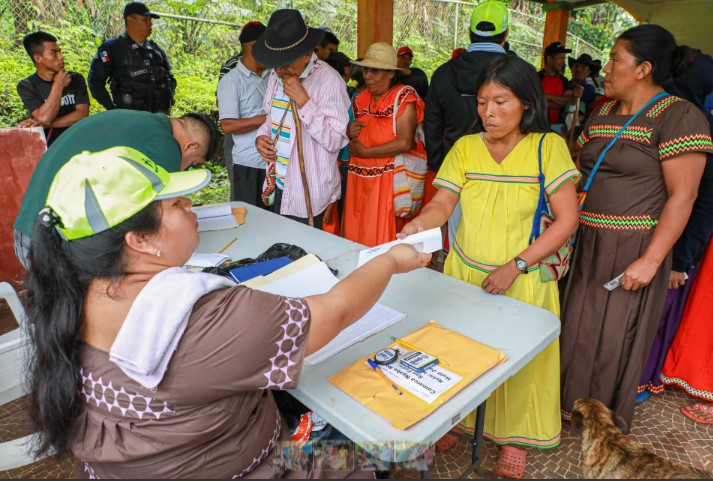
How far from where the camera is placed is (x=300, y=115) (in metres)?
2.70

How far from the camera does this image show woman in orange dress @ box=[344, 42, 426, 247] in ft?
10.5

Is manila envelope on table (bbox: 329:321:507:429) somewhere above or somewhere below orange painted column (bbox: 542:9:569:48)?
below

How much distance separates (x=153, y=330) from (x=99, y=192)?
302 mm

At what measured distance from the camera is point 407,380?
1175 mm

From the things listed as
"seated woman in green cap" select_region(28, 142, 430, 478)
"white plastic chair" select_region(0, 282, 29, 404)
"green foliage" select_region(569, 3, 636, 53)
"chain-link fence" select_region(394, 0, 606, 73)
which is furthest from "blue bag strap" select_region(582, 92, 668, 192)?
"green foliage" select_region(569, 3, 636, 53)

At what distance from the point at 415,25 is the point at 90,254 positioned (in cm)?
1029

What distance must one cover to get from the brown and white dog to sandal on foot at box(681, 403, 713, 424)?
130 cm

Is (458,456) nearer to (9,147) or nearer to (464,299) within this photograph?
(464,299)

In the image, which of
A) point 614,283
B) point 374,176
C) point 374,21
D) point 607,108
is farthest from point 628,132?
point 374,21

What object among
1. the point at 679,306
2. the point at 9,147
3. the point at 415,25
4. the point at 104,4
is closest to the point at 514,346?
the point at 679,306

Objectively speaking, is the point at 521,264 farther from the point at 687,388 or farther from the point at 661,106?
the point at 687,388

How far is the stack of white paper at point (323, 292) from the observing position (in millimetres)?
1345

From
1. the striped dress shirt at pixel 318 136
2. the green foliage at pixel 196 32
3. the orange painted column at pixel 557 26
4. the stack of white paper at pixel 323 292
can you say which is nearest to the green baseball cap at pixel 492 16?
the striped dress shirt at pixel 318 136

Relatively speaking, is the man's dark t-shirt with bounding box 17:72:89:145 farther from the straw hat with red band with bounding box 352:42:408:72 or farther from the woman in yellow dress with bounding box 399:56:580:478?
the woman in yellow dress with bounding box 399:56:580:478
